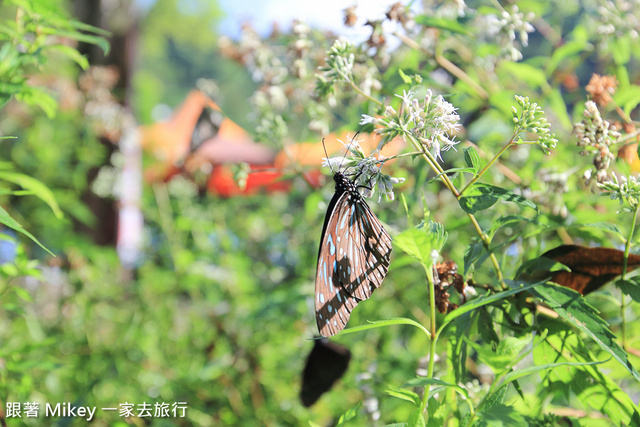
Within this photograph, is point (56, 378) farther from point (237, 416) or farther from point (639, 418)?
point (639, 418)

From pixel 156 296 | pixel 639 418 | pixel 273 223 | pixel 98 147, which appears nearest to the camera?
pixel 639 418

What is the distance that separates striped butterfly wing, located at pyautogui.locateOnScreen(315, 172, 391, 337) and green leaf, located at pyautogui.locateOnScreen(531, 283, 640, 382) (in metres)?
0.20

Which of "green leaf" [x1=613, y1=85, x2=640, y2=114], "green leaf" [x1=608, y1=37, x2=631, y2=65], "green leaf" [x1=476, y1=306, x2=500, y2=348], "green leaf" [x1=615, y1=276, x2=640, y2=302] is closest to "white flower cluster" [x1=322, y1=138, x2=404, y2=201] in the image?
"green leaf" [x1=476, y1=306, x2=500, y2=348]

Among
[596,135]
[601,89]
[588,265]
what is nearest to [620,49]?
[601,89]

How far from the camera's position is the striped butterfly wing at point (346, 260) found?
2.11 ft

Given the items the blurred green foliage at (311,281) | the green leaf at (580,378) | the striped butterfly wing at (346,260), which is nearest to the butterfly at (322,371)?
the blurred green foliage at (311,281)

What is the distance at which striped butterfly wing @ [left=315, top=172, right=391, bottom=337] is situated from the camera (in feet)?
2.11

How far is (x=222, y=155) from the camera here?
695cm

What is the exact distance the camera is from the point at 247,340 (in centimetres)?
164

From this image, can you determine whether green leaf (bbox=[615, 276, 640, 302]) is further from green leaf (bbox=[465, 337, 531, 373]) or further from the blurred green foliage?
green leaf (bbox=[465, 337, 531, 373])

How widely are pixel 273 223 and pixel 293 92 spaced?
1.01m

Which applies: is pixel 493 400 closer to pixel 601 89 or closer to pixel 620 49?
pixel 601 89

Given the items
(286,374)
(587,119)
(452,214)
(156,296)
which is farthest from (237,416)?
(587,119)

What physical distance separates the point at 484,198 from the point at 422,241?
0.11 meters
